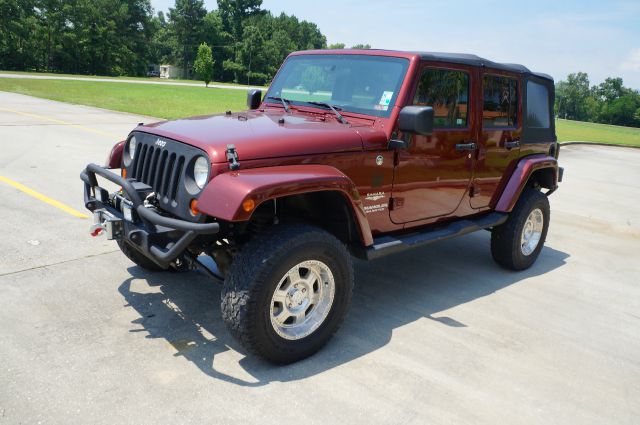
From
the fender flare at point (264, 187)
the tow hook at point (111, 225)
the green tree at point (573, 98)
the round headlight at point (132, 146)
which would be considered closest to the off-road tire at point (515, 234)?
the fender flare at point (264, 187)

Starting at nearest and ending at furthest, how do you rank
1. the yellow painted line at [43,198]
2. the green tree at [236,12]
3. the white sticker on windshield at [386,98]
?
the white sticker on windshield at [386,98] < the yellow painted line at [43,198] < the green tree at [236,12]

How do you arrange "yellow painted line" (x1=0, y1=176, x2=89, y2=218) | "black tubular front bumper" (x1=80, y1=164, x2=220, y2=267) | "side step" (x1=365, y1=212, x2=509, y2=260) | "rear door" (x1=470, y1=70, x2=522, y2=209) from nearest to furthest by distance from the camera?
"black tubular front bumper" (x1=80, y1=164, x2=220, y2=267), "side step" (x1=365, y1=212, x2=509, y2=260), "rear door" (x1=470, y1=70, x2=522, y2=209), "yellow painted line" (x1=0, y1=176, x2=89, y2=218)

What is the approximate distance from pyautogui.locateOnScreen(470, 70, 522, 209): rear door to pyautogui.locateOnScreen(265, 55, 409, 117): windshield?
1087 mm

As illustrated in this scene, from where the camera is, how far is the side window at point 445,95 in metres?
4.21

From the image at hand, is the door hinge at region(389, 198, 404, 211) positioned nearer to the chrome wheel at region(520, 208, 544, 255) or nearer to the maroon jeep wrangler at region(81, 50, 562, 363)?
the maroon jeep wrangler at region(81, 50, 562, 363)

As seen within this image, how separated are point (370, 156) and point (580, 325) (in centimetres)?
227

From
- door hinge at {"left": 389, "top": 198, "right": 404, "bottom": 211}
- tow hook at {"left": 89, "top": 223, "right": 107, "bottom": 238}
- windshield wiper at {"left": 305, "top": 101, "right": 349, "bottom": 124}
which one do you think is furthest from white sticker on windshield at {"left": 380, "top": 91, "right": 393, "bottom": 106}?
tow hook at {"left": 89, "top": 223, "right": 107, "bottom": 238}

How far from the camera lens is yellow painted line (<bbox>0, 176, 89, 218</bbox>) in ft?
20.2

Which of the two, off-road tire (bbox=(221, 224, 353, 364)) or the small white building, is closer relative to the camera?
off-road tire (bbox=(221, 224, 353, 364))

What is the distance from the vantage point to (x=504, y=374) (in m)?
3.51

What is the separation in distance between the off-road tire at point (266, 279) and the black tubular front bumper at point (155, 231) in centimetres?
32

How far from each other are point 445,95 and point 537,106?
5.68 ft

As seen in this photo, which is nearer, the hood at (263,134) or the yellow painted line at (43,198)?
the hood at (263,134)

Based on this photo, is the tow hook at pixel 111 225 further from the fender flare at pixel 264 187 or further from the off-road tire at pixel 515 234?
the off-road tire at pixel 515 234
